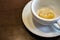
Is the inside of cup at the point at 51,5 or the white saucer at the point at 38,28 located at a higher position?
the inside of cup at the point at 51,5

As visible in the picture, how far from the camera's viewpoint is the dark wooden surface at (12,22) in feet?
1.88

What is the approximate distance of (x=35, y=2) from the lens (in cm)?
59

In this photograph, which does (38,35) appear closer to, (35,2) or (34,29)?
(34,29)

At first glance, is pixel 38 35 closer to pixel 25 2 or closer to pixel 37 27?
pixel 37 27

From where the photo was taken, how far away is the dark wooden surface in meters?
0.57

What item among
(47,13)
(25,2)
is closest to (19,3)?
(25,2)

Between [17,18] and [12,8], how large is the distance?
54 mm

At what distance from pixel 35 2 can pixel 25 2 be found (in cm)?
8

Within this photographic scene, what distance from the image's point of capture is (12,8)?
2.08 feet

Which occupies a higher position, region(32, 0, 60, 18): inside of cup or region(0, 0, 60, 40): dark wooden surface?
region(32, 0, 60, 18): inside of cup

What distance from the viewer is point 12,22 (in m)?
0.60

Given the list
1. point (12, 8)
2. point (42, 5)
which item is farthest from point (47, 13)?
point (12, 8)

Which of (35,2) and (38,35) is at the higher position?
(35,2)

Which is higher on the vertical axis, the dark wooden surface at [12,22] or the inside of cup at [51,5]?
the inside of cup at [51,5]
